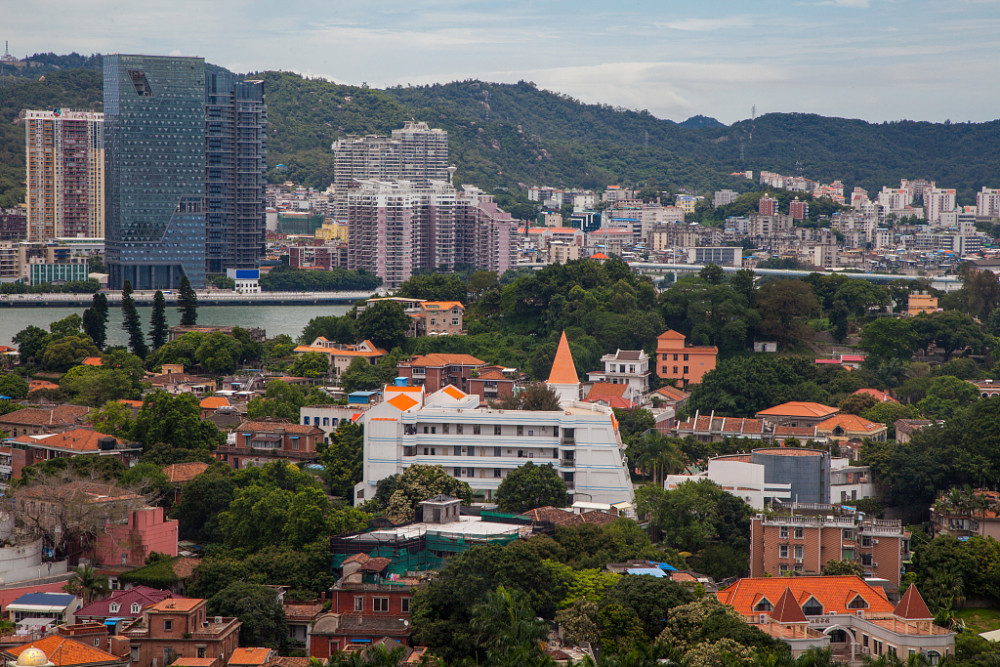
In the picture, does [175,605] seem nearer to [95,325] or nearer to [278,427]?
[278,427]

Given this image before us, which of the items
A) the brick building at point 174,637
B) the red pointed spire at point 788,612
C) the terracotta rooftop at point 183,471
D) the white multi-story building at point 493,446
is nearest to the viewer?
the brick building at point 174,637

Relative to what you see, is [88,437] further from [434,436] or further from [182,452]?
[434,436]

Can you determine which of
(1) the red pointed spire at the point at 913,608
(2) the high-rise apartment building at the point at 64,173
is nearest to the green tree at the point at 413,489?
(1) the red pointed spire at the point at 913,608

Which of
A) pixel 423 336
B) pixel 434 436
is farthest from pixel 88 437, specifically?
pixel 423 336

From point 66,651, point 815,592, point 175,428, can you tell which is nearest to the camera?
point 66,651

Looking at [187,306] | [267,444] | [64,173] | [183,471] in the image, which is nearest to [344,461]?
[267,444]

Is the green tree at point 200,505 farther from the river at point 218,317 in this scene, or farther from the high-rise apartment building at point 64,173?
the high-rise apartment building at point 64,173

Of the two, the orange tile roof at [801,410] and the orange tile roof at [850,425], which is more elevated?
the orange tile roof at [801,410]
